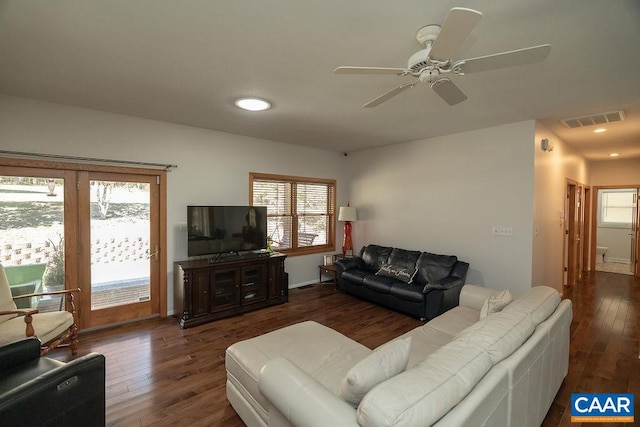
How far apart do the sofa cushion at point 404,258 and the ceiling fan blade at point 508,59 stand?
10.3 feet

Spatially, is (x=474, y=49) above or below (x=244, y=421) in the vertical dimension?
above

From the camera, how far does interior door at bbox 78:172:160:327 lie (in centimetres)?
340

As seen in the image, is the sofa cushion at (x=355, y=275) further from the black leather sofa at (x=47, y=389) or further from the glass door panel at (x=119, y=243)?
the black leather sofa at (x=47, y=389)

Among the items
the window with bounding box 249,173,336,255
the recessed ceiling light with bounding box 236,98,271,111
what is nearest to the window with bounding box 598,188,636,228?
the window with bounding box 249,173,336,255

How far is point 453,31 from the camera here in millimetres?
1383

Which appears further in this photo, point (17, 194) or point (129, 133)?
point (129, 133)

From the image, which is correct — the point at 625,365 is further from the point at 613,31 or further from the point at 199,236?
the point at 199,236

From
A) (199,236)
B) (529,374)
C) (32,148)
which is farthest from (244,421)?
(32,148)

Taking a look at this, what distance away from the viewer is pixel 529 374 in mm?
1627

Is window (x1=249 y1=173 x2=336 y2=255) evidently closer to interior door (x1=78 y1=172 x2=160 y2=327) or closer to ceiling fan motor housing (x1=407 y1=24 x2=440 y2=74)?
interior door (x1=78 y1=172 x2=160 y2=327)

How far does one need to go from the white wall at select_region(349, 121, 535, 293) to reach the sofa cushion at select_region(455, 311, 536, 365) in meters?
2.40

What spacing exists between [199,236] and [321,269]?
2427 mm

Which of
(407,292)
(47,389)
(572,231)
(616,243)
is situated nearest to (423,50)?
(47,389)

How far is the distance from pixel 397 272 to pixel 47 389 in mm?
3853
